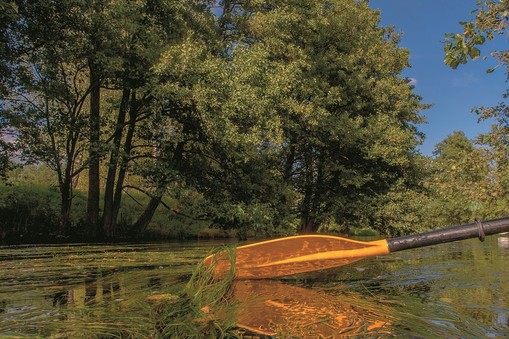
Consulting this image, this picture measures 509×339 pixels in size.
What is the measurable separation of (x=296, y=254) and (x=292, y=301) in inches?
30.7

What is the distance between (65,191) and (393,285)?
11242 mm

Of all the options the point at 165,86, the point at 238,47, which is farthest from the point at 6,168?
the point at 238,47

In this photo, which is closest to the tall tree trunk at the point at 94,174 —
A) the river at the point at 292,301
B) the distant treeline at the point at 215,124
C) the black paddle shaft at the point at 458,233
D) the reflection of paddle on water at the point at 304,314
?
the distant treeline at the point at 215,124

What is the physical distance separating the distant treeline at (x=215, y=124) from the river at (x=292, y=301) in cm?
312

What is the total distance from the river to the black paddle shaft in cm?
55

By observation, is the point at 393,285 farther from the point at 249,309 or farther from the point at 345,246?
the point at 249,309

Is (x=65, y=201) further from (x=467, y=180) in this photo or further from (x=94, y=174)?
(x=467, y=180)

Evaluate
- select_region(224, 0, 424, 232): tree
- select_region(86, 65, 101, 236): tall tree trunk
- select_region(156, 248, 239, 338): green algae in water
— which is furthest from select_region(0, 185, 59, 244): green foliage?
select_region(156, 248, 239, 338): green algae in water

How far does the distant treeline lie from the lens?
1073 centimetres

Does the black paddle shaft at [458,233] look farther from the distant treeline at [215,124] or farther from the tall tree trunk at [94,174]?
the tall tree trunk at [94,174]

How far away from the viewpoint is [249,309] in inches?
133

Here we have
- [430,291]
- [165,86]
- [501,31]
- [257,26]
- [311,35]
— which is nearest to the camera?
[430,291]

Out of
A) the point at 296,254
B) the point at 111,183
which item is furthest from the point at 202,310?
the point at 111,183

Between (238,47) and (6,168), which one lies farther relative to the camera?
(238,47)
